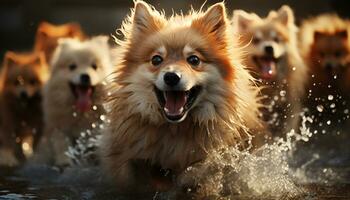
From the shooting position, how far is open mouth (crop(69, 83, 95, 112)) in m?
7.17

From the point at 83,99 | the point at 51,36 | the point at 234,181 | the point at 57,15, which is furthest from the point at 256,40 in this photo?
the point at 57,15

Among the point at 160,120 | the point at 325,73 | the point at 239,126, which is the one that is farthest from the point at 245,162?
the point at 325,73

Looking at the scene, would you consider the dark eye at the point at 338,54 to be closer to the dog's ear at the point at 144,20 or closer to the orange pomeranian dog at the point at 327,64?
the orange pomeranian dog at the point at 327,64

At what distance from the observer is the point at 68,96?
735cm

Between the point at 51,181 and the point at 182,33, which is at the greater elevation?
the point at 182,33

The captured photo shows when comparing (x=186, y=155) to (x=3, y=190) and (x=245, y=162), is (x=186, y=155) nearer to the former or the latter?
(x=245, y=162)

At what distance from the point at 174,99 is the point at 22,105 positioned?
3.62 metres

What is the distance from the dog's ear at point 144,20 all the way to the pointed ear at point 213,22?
0.30 metres

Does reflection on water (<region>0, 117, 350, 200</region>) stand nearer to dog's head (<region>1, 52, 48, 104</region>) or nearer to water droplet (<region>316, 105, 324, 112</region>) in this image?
water droplet (<region>316, 105, 324, 112</region>)

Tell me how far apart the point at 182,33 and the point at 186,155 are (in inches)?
35.0

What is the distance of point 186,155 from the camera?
509 cm

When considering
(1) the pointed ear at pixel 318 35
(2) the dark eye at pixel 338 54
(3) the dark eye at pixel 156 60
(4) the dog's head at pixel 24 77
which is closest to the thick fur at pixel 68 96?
(4) the dog's head at pixel 24 77

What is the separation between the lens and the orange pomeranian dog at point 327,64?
Result: 7.33 meters

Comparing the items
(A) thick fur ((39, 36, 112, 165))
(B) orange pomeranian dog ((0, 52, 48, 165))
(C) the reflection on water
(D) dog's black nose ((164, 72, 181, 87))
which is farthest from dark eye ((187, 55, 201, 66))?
(B) orange pomeranian dog ((0, 52, 48, 165))
